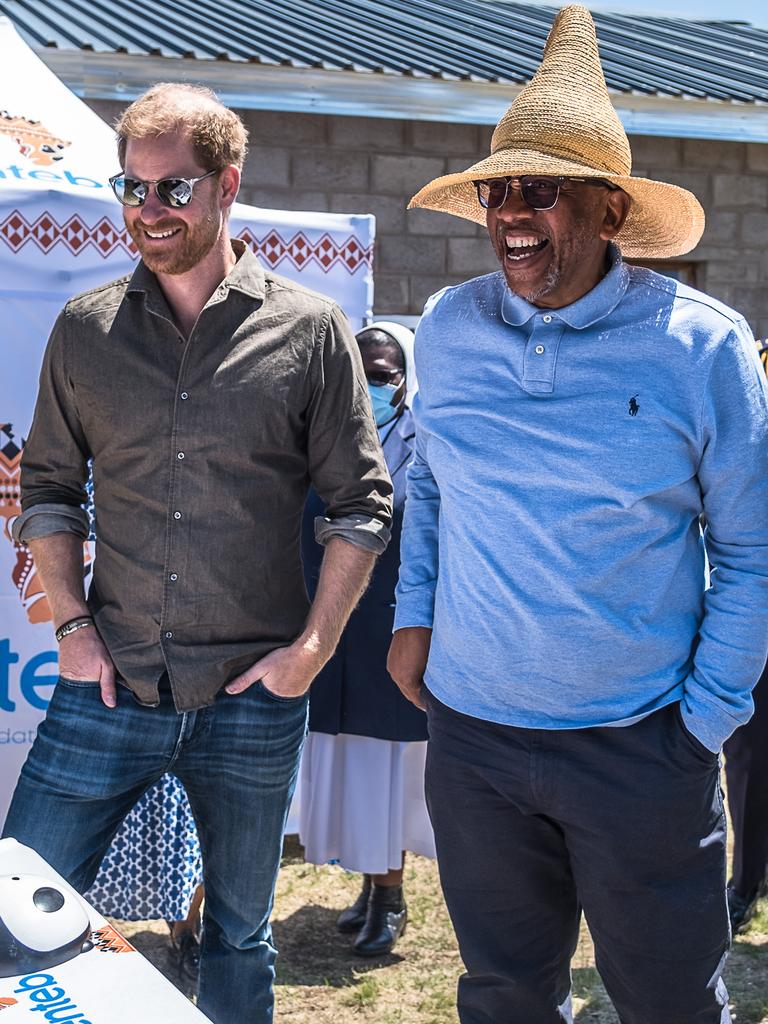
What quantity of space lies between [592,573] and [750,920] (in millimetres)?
2350

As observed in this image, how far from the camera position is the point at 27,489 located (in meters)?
2.49

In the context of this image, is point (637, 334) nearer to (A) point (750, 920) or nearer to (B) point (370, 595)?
(B) point (370, 595)

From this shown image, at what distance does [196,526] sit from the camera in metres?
2.37

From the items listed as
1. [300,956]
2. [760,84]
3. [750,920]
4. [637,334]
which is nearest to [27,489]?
[637,334]

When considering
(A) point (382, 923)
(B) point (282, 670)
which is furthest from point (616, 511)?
(A) point (382, 923)

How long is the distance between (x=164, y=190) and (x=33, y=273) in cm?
125

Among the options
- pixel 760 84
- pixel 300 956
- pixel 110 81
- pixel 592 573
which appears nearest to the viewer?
pixel 592 573

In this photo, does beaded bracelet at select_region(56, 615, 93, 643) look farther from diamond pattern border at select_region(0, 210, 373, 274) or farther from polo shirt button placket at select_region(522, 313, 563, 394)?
diamond pattern border at select_region(0, 210, 373, 274)

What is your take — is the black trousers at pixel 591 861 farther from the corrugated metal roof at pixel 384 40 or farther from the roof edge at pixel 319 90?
the corrugated metal roof at pixel 384 40

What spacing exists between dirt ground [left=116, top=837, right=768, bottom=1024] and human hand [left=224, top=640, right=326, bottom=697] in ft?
4.76

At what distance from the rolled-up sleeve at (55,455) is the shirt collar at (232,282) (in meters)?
0.17

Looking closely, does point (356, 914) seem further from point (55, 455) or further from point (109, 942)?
point (109, 942)

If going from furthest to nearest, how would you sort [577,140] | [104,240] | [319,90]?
[319,90] < [104,240] < [577,140]

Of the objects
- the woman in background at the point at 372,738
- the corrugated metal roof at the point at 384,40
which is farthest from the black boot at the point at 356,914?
the corrugated metal roof at the point at 384,40
